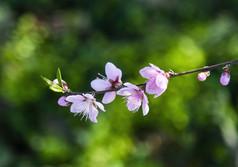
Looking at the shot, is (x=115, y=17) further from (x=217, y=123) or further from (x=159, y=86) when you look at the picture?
(x=159, y=86)

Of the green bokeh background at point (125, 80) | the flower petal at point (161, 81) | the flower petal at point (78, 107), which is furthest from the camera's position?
the green bokeh background at point (125, 80)

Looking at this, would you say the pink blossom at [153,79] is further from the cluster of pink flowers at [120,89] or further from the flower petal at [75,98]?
the flower petal at [75,98]

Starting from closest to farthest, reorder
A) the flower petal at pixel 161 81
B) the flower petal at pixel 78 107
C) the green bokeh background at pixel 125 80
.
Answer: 1. the flower petal at pixel 161 81
2. the flower petal at pixel 78 107
3. the green bokeh background at pixel 125 80

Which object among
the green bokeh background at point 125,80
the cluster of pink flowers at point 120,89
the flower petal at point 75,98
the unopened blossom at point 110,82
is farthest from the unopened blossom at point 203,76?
the green bokeh background at point 125,80

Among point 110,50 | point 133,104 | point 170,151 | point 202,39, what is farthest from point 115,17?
point 133,104

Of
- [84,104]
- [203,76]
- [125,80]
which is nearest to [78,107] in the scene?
[84,104]

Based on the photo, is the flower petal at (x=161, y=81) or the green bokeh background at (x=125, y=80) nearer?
the flower petal at (x=161, y=81)

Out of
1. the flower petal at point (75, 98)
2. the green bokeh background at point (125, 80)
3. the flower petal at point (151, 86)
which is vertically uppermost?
the green bokeh background at point (125, 80)

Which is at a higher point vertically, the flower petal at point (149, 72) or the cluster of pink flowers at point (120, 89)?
the flower petal at point (149, 72)
